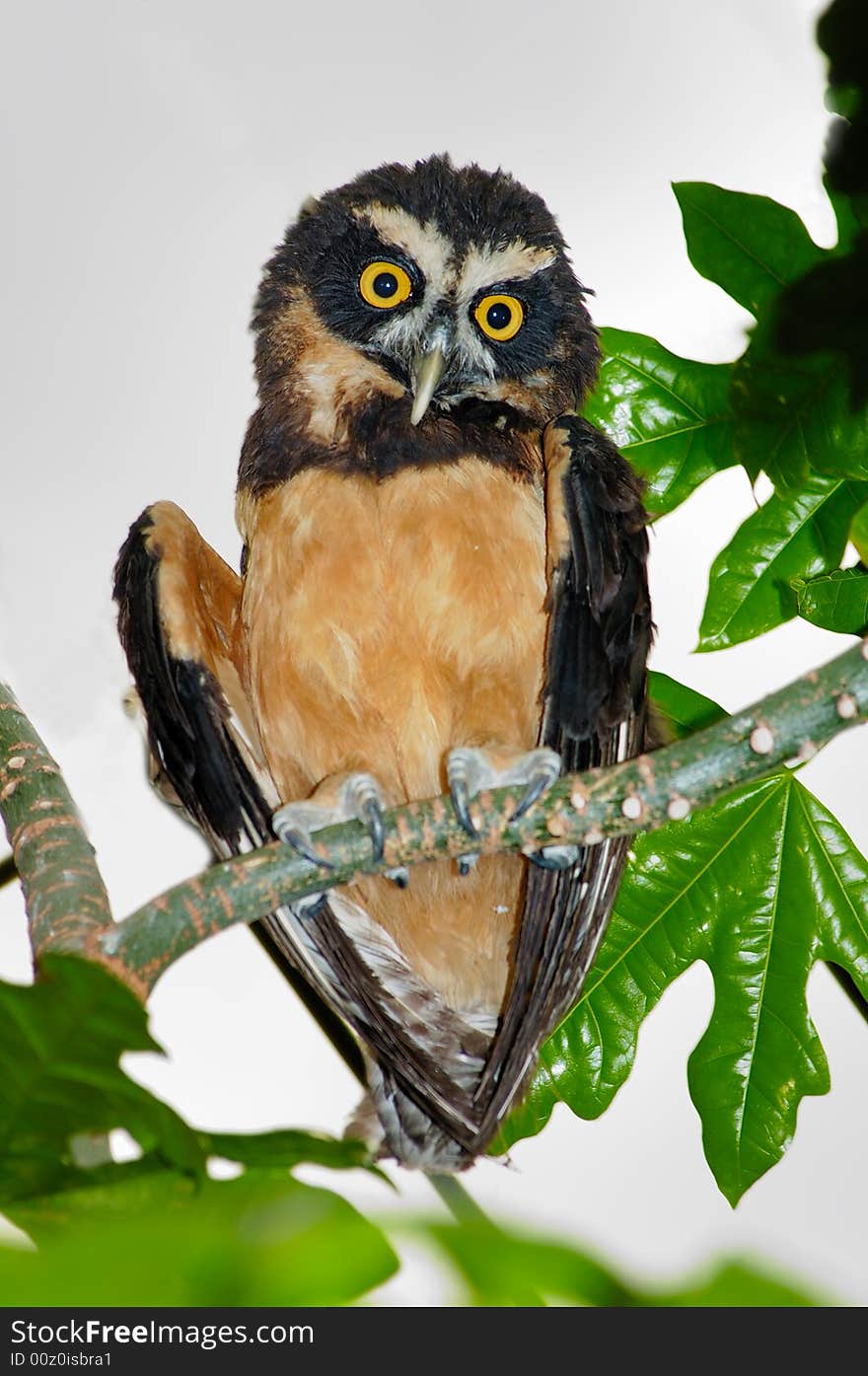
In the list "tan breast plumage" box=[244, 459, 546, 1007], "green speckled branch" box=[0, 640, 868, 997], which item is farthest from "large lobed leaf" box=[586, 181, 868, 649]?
"green speckled branch" box=[0, 640, 868, 997]

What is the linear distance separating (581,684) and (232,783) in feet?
1.73

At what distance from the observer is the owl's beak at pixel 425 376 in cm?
172

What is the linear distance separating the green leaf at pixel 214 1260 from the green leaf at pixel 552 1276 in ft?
0.21

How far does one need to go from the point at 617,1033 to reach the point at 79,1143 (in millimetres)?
1126

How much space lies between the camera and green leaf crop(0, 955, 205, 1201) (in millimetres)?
712

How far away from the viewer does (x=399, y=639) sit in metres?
1.71

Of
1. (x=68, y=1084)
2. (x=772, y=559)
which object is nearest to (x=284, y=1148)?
(x=68, y=1084)

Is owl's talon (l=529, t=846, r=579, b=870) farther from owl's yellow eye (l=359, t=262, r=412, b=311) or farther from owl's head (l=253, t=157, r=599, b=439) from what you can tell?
owl's yellow eye (l=359, t=262, r=412, b=311)

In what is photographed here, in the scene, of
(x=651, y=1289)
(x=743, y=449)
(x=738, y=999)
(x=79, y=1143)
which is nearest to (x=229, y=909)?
(x=79, y=1143)

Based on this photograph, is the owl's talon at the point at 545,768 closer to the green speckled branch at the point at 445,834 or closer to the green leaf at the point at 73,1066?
the green speckled branch at the point at 445,834

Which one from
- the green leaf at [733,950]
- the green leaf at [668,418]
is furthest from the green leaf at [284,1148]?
the green leaf at [668,418]

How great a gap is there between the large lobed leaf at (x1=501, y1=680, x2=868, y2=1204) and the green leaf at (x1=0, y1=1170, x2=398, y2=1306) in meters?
1.46

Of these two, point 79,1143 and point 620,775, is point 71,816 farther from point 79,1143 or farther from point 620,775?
point 620,775

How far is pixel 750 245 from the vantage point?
1.72 meters
